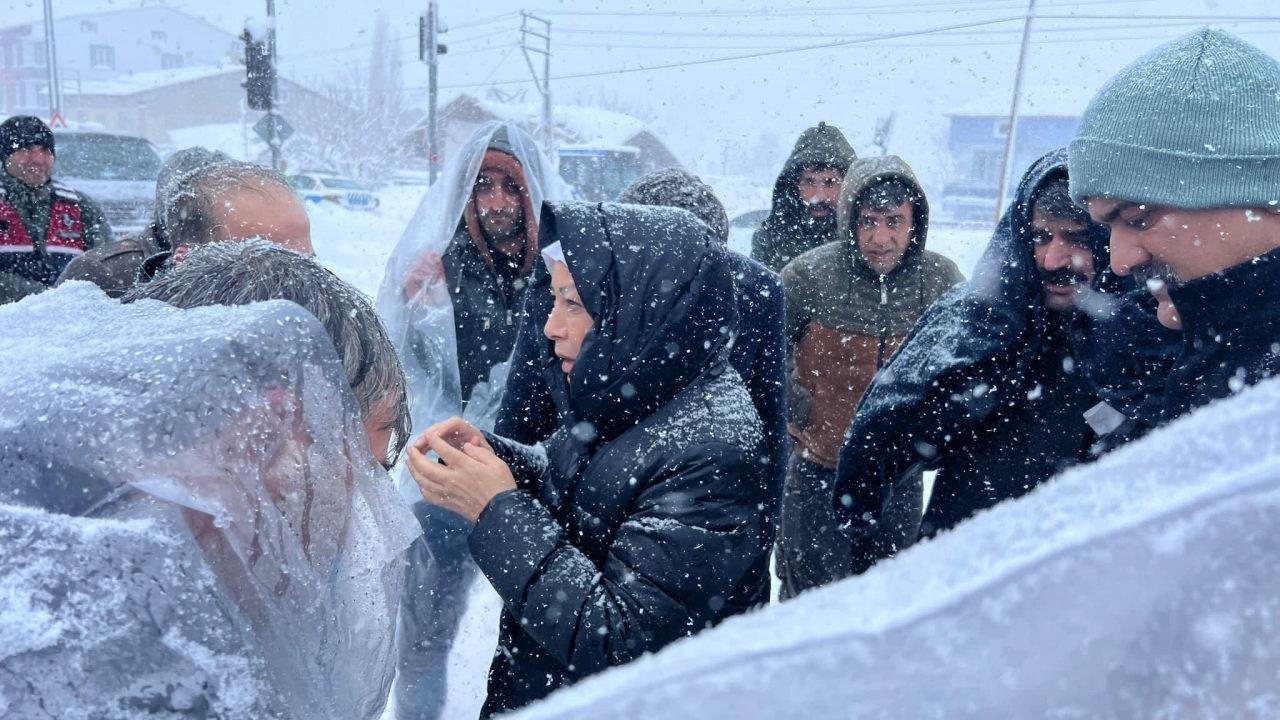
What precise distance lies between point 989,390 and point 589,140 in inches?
1092

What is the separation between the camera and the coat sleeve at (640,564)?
1461 millimetres

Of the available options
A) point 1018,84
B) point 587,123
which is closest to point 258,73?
point 1018,84

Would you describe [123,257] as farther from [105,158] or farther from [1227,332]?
A: [105,158]

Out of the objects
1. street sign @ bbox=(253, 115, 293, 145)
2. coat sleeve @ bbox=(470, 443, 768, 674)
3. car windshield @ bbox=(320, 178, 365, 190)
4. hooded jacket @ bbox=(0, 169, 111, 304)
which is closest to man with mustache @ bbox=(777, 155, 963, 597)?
coat sleeve @ bbox=(470, 443, 768, 674)

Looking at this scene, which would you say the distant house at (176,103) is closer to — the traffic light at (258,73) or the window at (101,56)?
the window at (101,56)

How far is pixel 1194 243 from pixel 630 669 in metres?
1.13

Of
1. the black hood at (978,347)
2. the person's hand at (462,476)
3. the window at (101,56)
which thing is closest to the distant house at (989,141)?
the black hood at (978,347)

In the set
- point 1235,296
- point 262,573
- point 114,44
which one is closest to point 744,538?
point 1235,296

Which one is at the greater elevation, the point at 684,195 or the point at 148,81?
the point at 148,81

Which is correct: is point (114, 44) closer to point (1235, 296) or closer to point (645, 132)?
point (645, 132)

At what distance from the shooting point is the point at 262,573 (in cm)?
80

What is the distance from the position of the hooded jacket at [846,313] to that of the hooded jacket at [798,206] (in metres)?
0.69

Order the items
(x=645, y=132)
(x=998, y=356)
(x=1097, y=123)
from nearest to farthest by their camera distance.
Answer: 1. (x=1097, y=123)
2. (x=998, y=356)
3. (x=645, y=132)

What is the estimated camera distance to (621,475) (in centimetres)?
157
